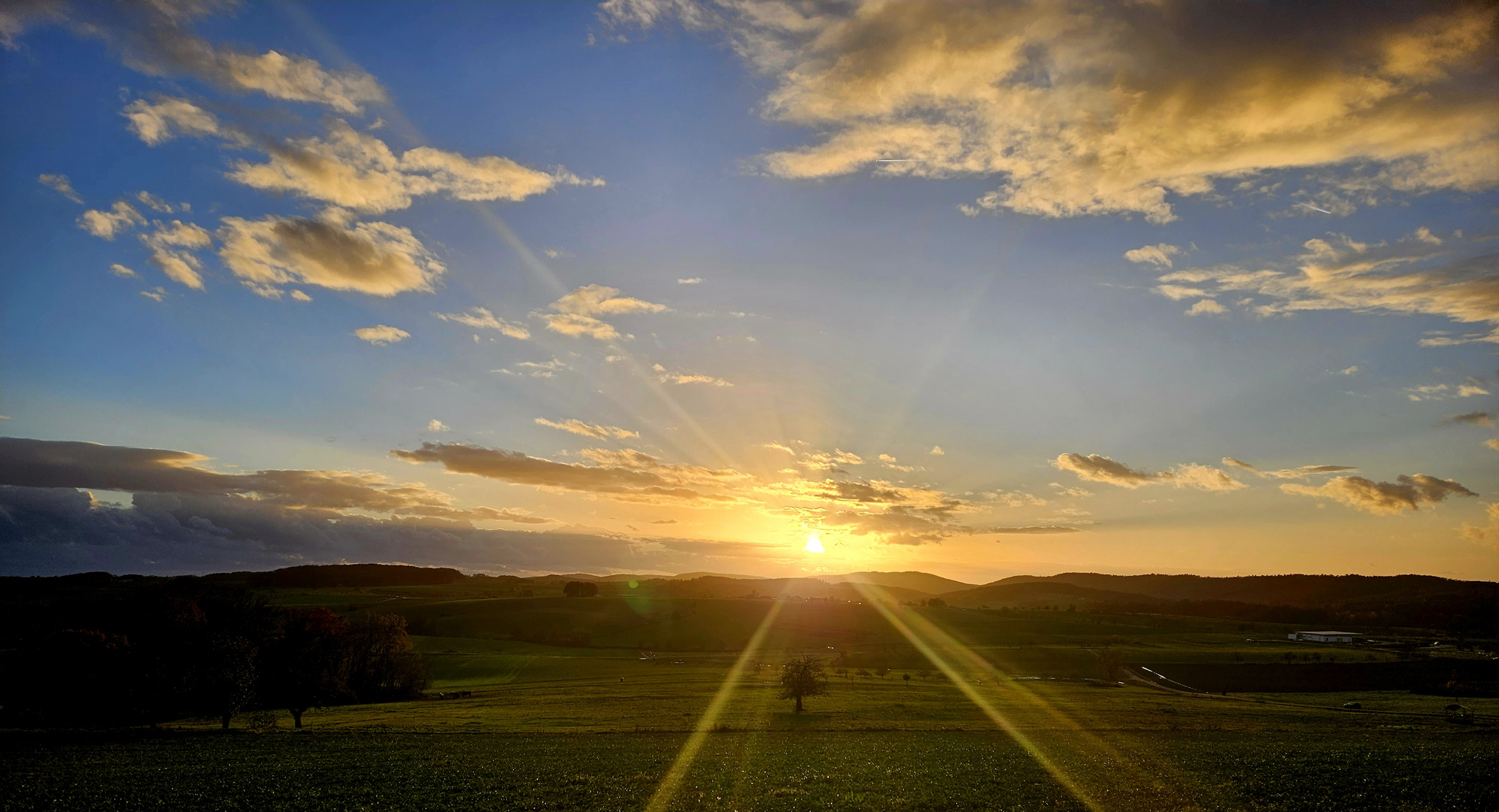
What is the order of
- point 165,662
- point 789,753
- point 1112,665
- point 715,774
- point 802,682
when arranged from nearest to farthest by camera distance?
point 715,774 < point 789,753 < point 165,662 < point 802,682 < point 1112,665

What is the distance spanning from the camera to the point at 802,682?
8269 cm

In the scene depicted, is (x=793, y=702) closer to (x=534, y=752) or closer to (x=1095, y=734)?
(x=1095, y=734)

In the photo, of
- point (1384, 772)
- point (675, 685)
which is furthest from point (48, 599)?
point (1384, 772)

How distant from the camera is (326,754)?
4775cm

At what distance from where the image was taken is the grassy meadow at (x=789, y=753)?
3397cm

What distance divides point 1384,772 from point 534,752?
49164 mm

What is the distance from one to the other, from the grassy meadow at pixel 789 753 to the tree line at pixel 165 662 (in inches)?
146

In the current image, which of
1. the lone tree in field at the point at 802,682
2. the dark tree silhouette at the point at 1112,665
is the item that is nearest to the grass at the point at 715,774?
the lone tree in field at the point at 802,682

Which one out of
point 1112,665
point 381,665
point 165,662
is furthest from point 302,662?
point 1112,665

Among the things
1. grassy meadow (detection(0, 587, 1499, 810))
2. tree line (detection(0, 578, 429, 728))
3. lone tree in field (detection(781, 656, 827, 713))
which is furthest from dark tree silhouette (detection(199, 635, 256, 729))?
lone tree in field (detection(781, 656, 827, 713))

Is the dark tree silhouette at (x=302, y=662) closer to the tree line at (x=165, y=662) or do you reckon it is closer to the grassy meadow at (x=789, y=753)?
the tree line at (x=165, y=662)

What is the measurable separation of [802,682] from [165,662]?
6013cm

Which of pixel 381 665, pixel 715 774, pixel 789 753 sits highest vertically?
pixel 715 774

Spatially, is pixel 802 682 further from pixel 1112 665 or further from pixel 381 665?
pixel 1112 665
